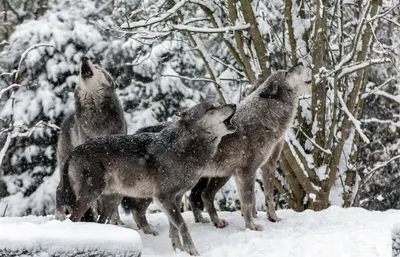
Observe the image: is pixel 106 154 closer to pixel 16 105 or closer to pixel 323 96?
pixel 323 96

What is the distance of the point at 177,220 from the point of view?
6547 millimetres

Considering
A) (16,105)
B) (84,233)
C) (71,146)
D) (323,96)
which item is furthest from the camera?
(16,105)

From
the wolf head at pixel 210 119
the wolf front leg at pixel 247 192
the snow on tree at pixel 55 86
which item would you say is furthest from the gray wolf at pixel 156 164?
the snow on tree at pixel 55 86

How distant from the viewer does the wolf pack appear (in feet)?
21.9

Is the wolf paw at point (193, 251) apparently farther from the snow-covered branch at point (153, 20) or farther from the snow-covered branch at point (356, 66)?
the snow-covered branch at point (356, 66)

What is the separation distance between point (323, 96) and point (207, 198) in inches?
142

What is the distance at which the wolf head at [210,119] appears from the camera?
7.10m

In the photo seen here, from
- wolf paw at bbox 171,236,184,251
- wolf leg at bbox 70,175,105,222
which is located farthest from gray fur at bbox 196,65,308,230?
wolf leg at bbox 70,175,105,222

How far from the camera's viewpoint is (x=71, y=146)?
9180 millimetres

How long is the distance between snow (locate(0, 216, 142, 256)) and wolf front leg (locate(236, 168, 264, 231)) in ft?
11.7

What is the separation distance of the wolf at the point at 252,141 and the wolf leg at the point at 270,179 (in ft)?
0.05

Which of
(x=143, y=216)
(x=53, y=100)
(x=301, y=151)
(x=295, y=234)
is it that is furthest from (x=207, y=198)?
(x=53, y=100)

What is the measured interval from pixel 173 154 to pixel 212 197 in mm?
1513

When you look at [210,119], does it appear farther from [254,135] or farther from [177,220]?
[177,220]
